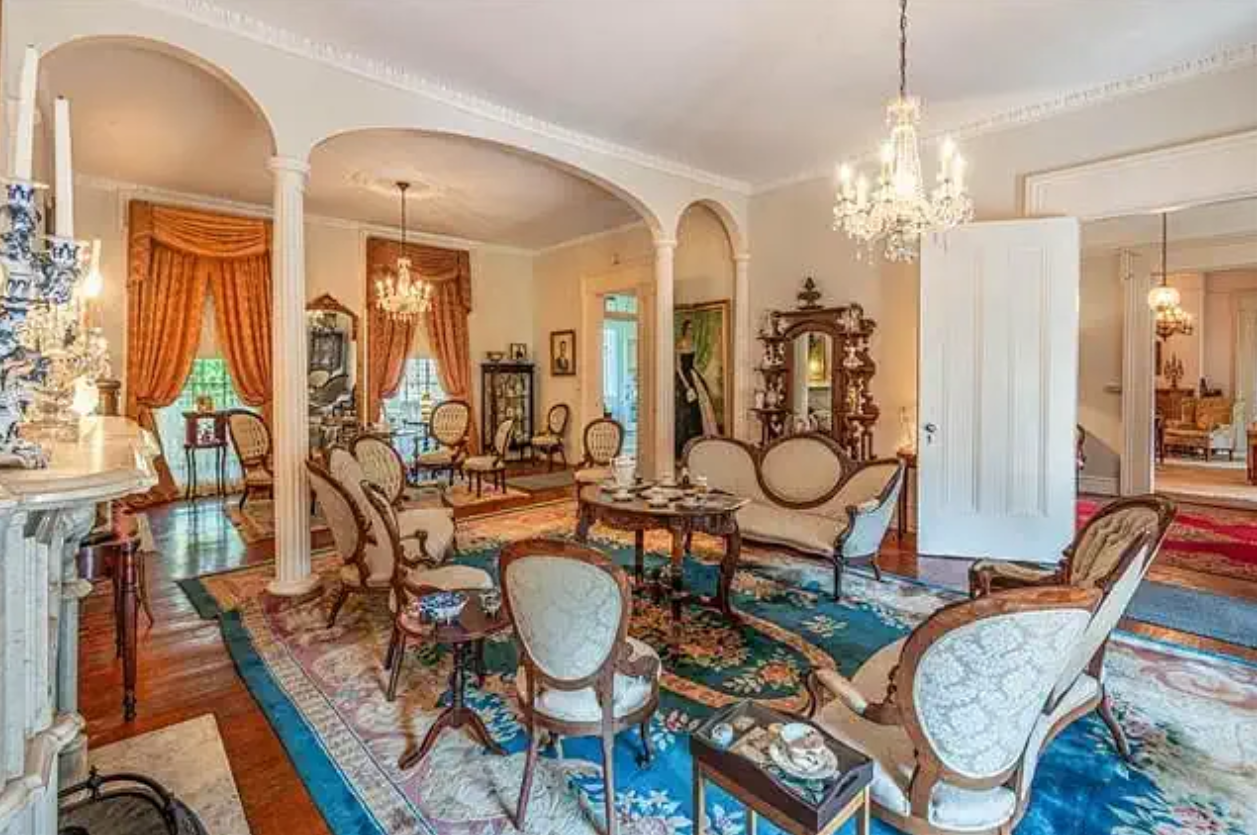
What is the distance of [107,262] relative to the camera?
6781 millimetres

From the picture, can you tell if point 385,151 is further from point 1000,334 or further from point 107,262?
point 1000,334

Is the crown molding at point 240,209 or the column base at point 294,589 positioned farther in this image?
the crown molding at point 240,209

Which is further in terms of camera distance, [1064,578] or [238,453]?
[238,453]

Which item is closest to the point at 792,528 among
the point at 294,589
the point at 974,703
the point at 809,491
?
the point at 809,491

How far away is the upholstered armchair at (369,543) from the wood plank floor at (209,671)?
26.5 inches

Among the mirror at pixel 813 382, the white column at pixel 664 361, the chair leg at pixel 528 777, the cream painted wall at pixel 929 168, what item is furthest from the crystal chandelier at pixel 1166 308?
the chair leg at pixel 528 777

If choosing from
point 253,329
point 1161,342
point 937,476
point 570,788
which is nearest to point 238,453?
point 253,329

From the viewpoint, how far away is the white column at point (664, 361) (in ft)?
21.0

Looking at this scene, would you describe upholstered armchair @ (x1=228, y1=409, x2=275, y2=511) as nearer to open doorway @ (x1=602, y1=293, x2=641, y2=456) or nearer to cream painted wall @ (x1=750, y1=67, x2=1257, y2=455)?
open doorway @ (x1=602, y1=293, x2=641, y2=456)

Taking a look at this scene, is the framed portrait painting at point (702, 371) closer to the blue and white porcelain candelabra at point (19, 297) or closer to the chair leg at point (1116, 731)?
the chair leg at point (1116, 731)

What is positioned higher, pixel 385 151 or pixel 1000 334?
pixel 385 151

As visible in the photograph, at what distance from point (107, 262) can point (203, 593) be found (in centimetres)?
464

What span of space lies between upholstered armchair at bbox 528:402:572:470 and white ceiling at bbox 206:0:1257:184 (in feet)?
16.4

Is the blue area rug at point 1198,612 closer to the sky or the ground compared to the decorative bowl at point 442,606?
closer to the ground
